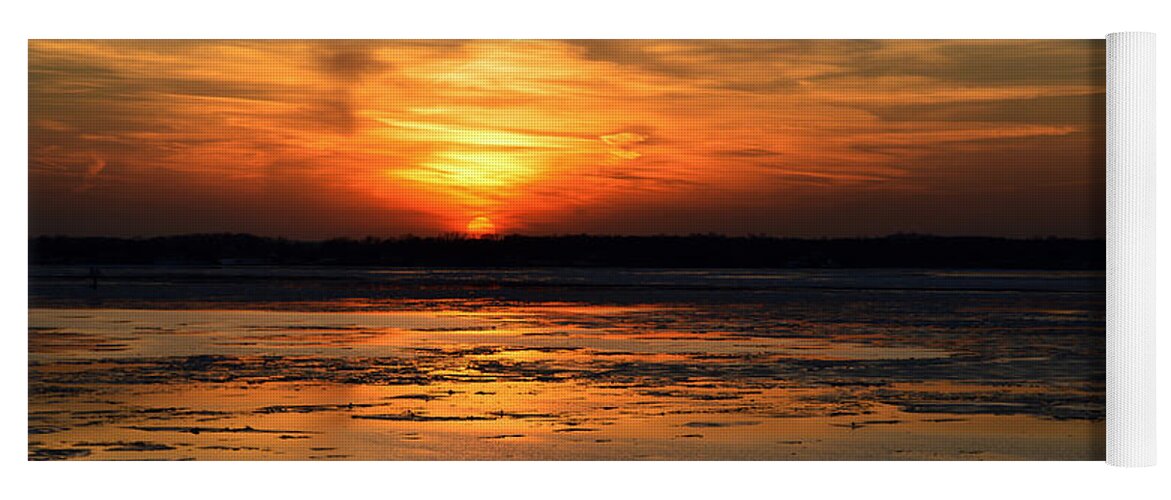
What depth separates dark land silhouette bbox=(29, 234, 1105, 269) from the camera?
7.13 m

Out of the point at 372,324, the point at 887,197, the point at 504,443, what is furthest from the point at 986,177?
the point at 372,324

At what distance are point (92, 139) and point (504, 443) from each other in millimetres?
2469

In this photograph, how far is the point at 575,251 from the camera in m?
7.69

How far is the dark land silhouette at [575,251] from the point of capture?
7.13 meters

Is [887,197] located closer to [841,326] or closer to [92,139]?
[841,326]

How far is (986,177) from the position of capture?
7.16m

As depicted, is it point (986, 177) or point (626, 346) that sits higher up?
point (986, 177)

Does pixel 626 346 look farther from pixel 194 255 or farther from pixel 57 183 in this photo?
pixel 57 183

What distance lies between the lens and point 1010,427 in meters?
6.97
